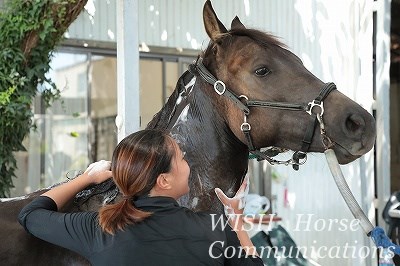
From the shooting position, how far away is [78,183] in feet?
6.94

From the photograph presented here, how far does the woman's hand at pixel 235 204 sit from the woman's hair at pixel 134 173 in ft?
1.20

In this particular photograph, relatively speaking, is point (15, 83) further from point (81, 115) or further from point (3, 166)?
point (81, 115)

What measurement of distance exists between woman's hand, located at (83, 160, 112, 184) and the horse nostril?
90 centimetres

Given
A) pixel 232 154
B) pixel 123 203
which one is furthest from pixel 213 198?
pixel 123 203

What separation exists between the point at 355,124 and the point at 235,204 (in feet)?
1.85

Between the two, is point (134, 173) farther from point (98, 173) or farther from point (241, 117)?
point (241, 117)

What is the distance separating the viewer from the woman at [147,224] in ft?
5.30

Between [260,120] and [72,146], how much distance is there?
13.6ft

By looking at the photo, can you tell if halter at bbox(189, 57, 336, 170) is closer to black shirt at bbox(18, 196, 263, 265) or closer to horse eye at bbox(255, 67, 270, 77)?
horse eye at bbox(255, 67, 270, 77)

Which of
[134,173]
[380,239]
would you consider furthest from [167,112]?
[380,239]

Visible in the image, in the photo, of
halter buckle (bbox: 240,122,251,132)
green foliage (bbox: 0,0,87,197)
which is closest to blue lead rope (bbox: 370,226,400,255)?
halter buckle (bbox: 240,122,251,132)

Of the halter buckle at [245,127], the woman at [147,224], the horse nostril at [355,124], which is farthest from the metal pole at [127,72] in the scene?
the woman at [147,224]

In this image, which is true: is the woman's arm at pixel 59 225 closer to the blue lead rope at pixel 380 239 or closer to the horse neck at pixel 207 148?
the horse neck at pixel 207 148

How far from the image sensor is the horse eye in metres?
2.44
